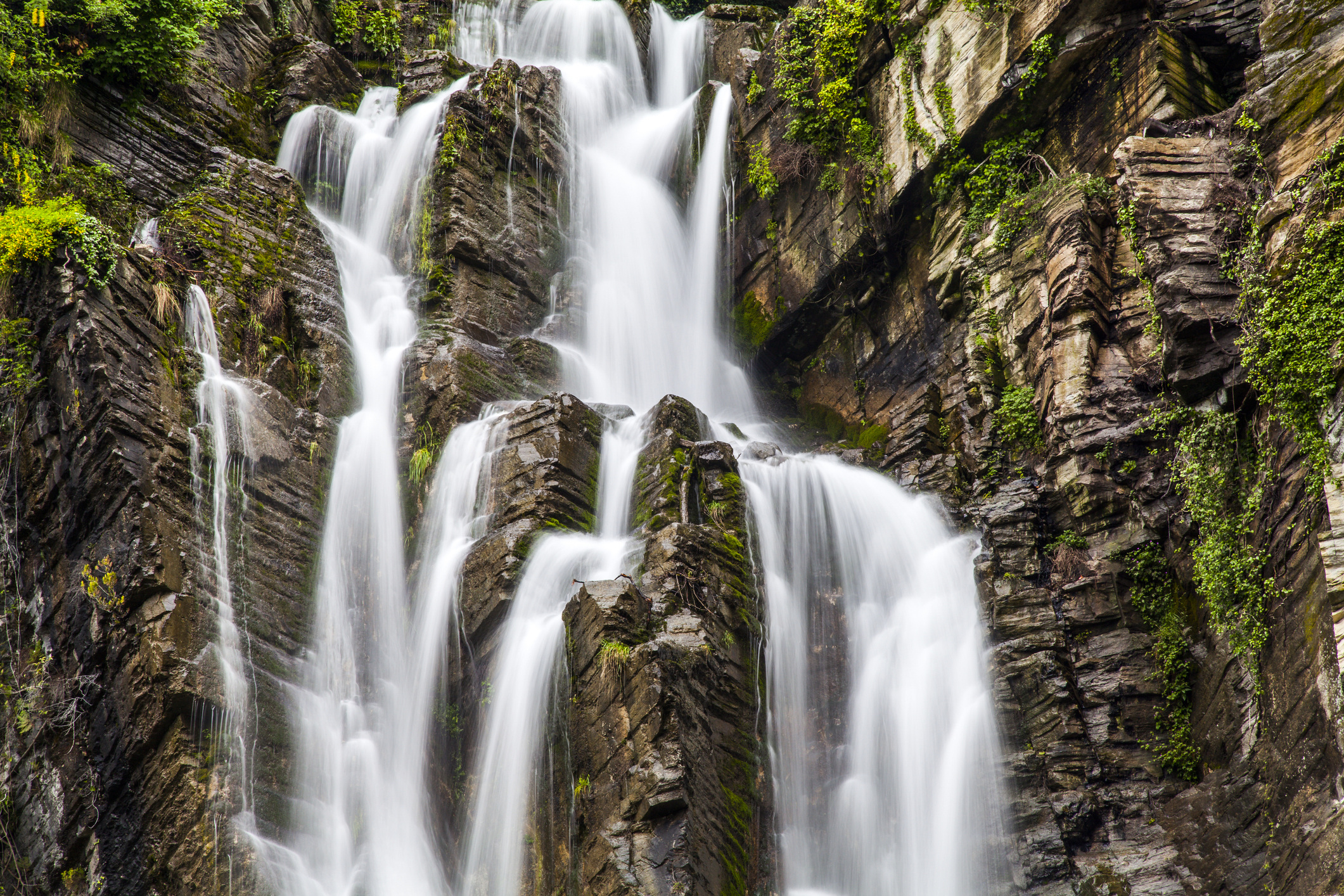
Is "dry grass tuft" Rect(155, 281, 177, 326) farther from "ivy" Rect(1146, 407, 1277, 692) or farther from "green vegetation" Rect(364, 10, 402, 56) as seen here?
"green vegetation" Rect(364, 10, 402, 56)

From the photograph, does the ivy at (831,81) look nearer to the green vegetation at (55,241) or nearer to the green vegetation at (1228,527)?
the green vegetation at (1228,527)

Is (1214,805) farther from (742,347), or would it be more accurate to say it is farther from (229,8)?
(229,8)

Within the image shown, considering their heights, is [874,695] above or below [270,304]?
below

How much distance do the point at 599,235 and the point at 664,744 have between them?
11.8 m

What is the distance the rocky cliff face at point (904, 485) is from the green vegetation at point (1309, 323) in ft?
0.24

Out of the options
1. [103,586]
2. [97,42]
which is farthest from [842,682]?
[97,42]

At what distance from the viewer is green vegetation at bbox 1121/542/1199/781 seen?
9.41m

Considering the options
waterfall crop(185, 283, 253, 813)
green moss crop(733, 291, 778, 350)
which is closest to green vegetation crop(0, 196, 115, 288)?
waterfall crop(185, 283, 253, 813)

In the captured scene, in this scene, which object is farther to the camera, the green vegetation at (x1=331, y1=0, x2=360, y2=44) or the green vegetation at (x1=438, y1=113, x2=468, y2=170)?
the green vegetation at (x1=331, y1=0, x2=360, y2=44)

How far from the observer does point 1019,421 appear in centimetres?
1231

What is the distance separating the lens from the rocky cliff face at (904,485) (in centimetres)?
839

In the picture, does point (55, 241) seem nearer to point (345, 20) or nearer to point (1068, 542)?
point (1068, 542)

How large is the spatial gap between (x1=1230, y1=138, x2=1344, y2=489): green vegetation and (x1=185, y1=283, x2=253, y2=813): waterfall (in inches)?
398

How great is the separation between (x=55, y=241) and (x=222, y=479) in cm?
333
